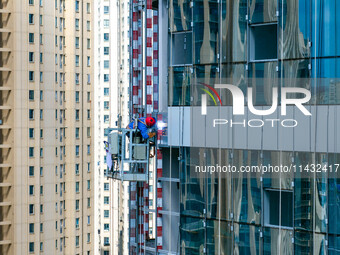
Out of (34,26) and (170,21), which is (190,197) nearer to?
(170,21)

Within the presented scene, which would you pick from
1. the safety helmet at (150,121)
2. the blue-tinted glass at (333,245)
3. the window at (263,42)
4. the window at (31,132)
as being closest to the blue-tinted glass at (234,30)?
the window at (263,42)

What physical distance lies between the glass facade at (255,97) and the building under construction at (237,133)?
0.02 meters

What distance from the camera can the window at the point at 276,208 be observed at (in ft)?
41.0

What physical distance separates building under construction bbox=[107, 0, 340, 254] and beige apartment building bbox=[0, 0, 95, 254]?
3574 centimetres

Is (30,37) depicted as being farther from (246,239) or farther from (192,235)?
(246,239)

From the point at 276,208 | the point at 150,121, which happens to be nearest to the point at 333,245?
the point at 276,208

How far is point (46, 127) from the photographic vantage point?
52.7m

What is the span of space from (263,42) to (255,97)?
0.93 m

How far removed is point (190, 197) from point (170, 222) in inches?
42.0

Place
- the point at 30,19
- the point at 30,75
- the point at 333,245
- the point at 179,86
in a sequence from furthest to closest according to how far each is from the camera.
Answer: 1. the point at 30,19
2. the point at 30,75
3. the point at 179,86
4. the point at 333,245

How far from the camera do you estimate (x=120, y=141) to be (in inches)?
599

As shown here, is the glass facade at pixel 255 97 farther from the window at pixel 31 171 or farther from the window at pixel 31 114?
the window at pixel 31 114

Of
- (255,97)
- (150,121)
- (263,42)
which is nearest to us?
(255,97)

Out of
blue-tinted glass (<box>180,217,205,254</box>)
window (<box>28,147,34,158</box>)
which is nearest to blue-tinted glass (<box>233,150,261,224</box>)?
blue-tinted glass (<box>180,217,205,254</box>)
